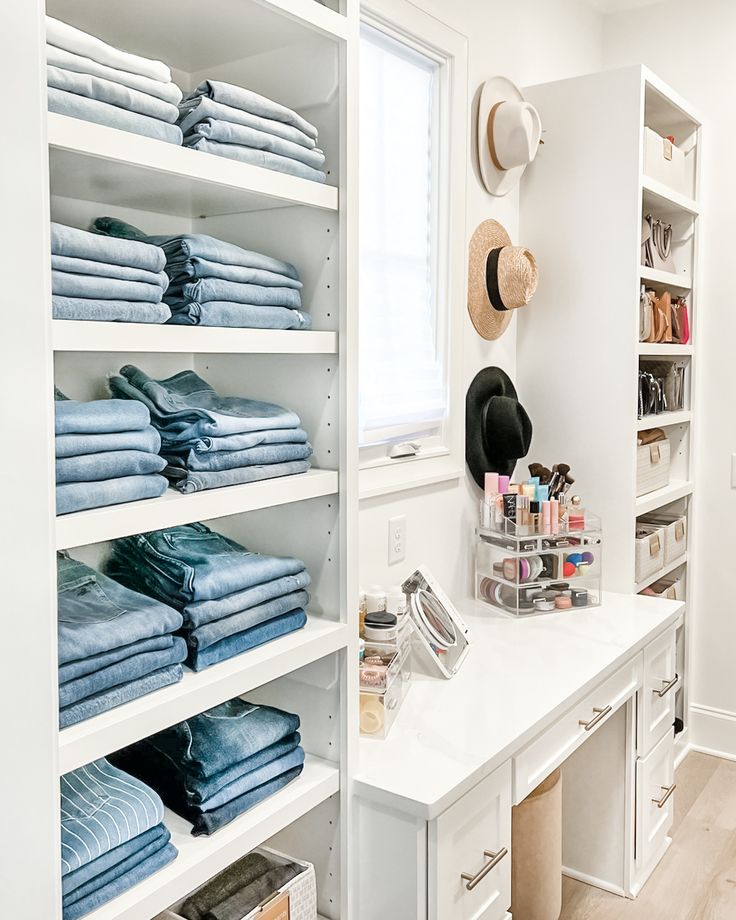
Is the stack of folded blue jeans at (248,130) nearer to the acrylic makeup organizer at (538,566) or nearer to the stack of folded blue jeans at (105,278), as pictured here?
the stack of folded blue jeans at (105,278)

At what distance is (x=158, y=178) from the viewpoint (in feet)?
4.15

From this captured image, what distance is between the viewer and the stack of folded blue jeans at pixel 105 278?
44.4 inches

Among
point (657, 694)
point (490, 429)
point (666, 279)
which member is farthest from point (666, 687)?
point (666, 279)

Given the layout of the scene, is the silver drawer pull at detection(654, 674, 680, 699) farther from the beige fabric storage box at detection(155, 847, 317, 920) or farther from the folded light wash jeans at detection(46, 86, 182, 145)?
the folded light wash jeans at detection(46, 86, 182, 145)

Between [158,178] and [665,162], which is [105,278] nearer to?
[158,178]

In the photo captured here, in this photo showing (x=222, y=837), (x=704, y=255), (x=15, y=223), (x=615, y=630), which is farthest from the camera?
(x=704, y=255)

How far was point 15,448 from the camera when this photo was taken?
0.98 m

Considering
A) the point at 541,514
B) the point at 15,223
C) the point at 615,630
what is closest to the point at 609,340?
the point at 541,514

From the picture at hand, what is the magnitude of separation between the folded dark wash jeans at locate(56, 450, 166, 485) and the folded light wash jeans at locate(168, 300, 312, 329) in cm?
22

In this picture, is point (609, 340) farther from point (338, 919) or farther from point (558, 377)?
point (338, 919)

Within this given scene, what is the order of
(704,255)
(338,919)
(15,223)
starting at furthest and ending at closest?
(704,255) → (338,919) → (15,223)

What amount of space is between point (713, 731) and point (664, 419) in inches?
48.8

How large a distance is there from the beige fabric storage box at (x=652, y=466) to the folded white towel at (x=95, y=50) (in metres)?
2.07

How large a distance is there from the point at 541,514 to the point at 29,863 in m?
1.76
